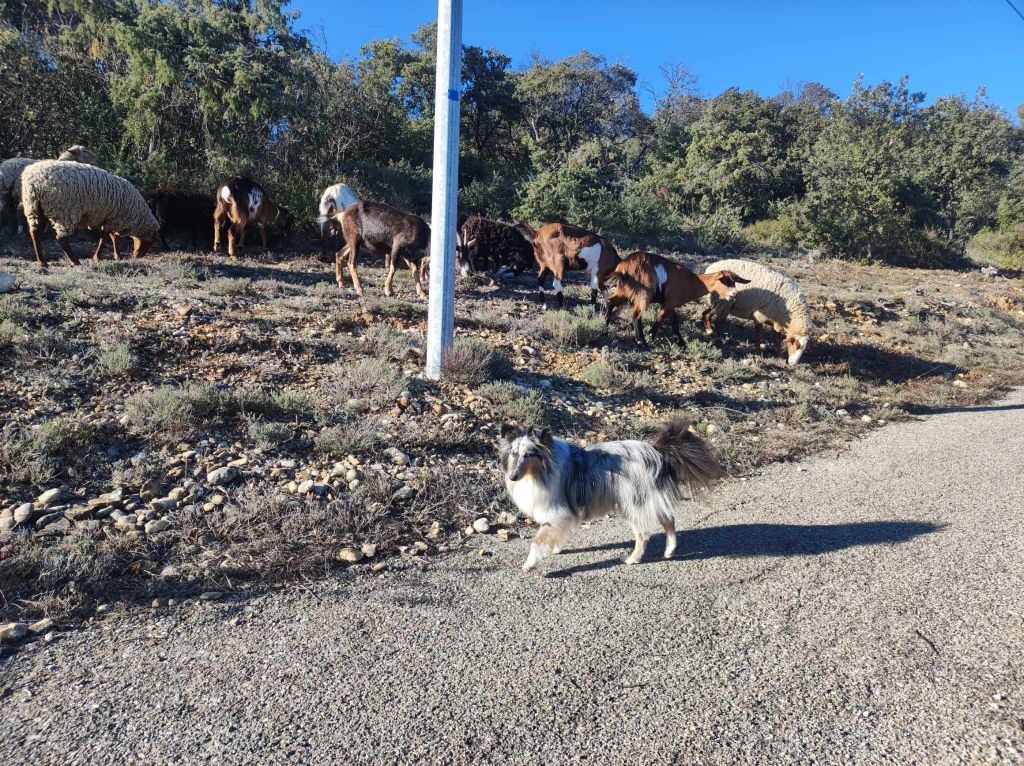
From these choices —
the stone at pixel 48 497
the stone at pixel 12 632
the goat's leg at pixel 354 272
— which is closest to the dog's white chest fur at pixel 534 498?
the stone at pixel 12 632

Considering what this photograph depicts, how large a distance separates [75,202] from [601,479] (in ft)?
32.4

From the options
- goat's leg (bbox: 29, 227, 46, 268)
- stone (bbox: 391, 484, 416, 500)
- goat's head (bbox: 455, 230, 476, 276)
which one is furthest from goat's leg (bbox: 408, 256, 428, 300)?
stone (bbox: 391, 484, 416, 500)

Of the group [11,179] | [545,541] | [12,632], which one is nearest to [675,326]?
[545,541]

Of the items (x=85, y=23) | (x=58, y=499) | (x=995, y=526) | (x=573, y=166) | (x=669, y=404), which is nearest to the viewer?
(x=58, y=499)

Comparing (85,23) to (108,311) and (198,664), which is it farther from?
(198,664)

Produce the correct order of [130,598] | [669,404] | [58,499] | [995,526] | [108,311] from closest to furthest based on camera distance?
[130,598]
[58,499]
[995,526]
[108,311]
[669,404]

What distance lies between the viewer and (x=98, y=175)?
9.98 meters

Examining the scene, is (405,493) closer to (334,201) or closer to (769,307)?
(769,307)

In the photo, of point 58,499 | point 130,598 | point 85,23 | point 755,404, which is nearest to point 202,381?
point 58,499

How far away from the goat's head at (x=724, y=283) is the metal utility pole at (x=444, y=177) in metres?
6.40

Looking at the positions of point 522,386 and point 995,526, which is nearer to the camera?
point 995,526

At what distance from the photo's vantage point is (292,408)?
19.6 feet

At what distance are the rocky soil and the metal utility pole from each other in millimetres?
518

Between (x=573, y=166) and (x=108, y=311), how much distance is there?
16.6 m
